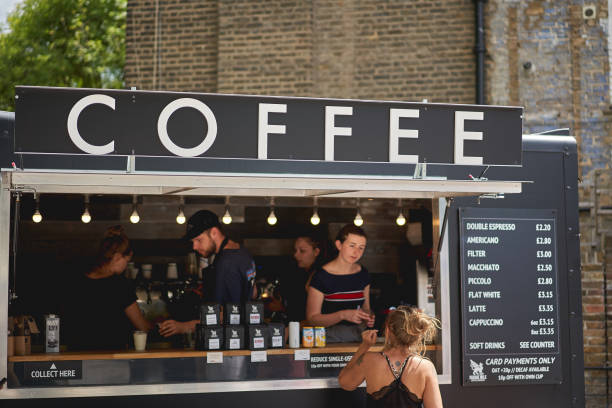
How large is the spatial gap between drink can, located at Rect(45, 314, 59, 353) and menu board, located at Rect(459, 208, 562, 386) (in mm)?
2807

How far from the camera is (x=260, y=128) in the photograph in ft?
14.7

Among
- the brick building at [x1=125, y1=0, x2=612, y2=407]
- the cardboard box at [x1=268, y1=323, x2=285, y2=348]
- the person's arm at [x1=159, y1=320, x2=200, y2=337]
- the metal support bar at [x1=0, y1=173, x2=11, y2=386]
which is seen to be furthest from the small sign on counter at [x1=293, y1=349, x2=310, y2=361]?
the brick building at [x1=125, y1=0, x2=612, y2=407]

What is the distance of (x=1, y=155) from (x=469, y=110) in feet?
9.64

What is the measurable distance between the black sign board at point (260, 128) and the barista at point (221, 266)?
4.00 feet

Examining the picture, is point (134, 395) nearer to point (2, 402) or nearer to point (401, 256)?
point (2, 402)

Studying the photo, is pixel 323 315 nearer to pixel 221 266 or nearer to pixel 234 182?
pixel 221 266

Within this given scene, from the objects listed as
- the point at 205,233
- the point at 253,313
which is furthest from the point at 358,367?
the point at 205,233

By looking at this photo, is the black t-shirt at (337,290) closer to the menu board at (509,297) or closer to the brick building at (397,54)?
the menu board at (509,297)

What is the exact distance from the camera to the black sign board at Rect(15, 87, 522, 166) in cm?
422

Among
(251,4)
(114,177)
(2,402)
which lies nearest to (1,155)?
(114,177)

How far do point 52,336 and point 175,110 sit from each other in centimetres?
184

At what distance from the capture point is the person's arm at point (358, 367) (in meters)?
4.53

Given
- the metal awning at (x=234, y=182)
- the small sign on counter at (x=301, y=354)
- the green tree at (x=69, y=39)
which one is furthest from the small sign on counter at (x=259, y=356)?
the green tree at (x=69, y=39)

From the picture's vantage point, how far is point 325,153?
455 centimetres
